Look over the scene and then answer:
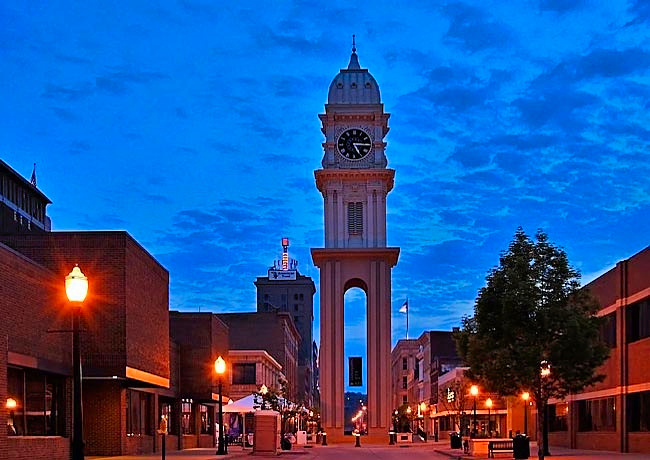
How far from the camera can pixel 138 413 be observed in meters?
46.2

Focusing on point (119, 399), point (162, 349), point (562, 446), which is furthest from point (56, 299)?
point (562, 446)

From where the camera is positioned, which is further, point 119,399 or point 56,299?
point 119,399

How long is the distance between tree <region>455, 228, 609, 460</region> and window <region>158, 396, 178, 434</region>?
18700 mm

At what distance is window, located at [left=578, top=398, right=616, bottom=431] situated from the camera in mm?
52438

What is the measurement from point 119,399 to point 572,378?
17.9 metres

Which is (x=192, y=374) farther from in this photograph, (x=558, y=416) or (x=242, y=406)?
(x=558, y=416)

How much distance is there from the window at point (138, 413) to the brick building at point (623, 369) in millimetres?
21989

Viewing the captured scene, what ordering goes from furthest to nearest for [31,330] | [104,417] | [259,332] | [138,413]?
[259,332]
[138,413]
[104,417]
[31,330]

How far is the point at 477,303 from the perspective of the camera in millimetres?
42812

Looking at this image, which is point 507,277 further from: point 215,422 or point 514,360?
point 215,422

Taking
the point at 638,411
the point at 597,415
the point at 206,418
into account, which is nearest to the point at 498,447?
the point at 638,411

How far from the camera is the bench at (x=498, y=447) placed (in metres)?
45.9

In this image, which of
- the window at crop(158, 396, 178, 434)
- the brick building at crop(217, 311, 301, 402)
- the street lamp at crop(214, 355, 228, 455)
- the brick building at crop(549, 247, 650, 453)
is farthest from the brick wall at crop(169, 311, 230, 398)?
the brick building at crop(217, 311, 301, 402)

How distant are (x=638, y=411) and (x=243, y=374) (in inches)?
2586
